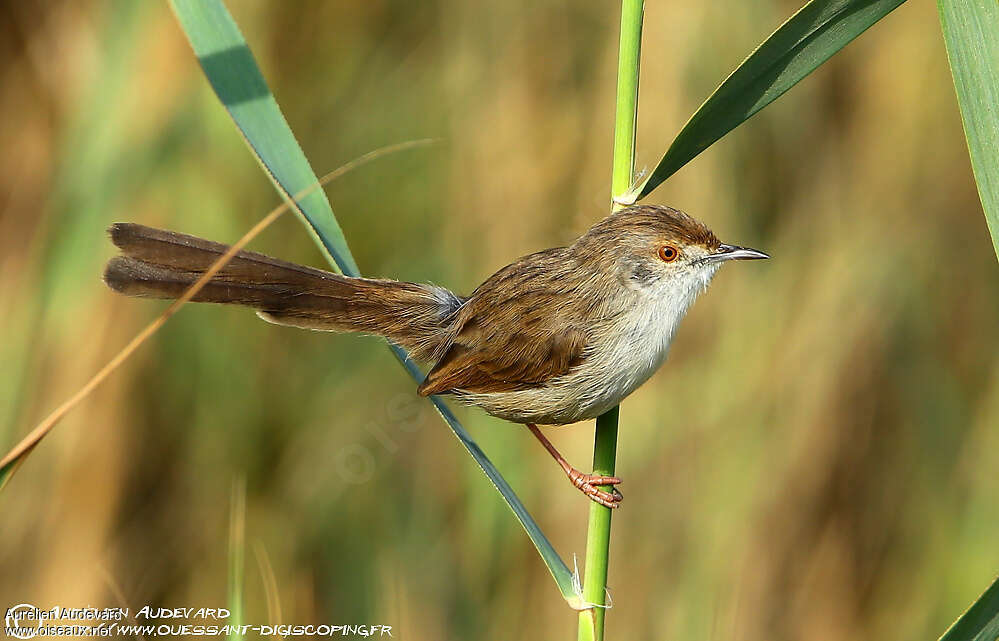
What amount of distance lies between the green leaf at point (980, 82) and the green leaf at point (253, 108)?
954mm

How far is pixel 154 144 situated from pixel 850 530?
3.05 metres

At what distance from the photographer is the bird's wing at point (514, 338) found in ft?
8.58

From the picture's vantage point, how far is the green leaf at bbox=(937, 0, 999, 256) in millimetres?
1534

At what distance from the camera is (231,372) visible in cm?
383

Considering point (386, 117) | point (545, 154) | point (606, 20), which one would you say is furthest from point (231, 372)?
point (606, 20)

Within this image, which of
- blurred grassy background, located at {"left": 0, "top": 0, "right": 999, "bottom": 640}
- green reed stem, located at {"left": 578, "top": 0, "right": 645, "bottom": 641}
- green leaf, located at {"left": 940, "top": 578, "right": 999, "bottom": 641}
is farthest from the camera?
blurred grassy background, located at {"left": 0, "top": 0, "right": 999, "bottom": 640}

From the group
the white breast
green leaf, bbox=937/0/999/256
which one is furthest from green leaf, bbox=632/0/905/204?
the white breast

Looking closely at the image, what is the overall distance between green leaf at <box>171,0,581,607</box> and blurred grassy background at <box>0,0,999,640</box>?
5.42 ft

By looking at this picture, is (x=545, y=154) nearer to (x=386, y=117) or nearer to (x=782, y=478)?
(x=386, y=117)

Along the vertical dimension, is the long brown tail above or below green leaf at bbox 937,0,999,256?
below

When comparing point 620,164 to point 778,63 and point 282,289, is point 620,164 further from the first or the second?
point 282,289

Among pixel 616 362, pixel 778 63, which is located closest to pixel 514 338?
pixel 616 362

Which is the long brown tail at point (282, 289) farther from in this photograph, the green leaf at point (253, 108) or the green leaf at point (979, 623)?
the green leaf at point (979, 623)

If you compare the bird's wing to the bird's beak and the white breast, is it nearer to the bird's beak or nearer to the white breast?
the white breast
